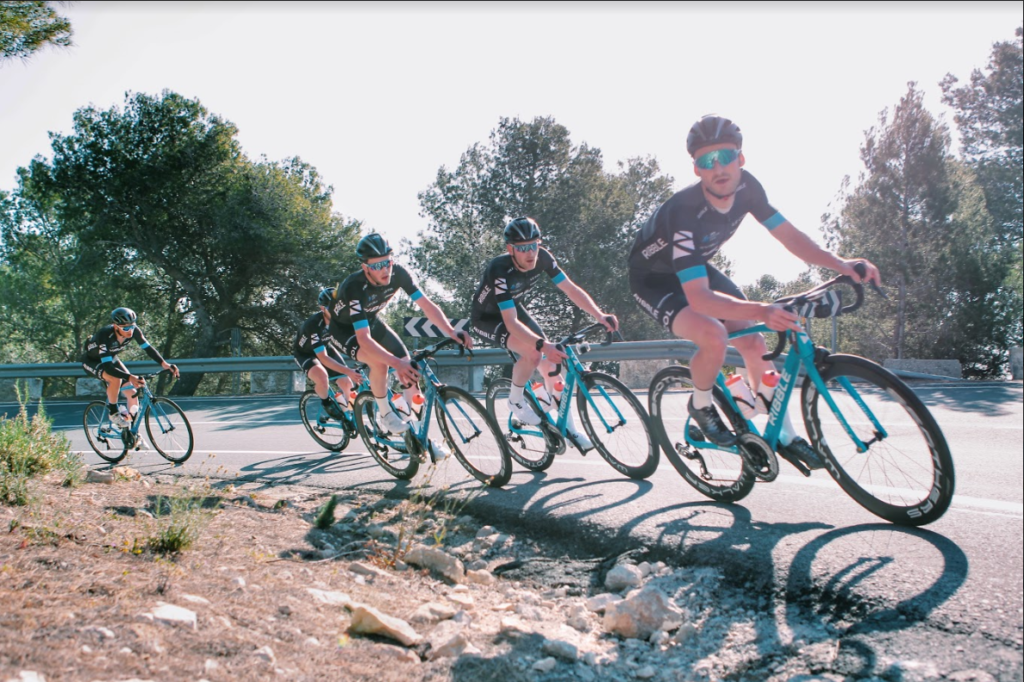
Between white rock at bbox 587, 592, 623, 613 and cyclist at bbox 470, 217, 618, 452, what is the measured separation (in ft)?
7.83

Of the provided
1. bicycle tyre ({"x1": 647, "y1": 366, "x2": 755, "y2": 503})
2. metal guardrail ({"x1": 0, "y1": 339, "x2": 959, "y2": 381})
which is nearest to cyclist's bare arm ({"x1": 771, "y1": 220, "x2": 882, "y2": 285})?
bicycle tyre ({"x1": 647, "y1": 366, "x2": 755, "y2": 503})

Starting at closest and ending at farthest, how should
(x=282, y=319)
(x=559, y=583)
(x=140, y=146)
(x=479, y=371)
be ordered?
(x=559, y=583) < (x=479, y=371) < (x=282, y=319) < (x=140, y=146)

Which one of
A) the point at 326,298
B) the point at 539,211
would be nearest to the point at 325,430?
the point at 326,298

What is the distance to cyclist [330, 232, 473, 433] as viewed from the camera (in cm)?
621

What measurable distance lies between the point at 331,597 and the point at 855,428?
2750 mm

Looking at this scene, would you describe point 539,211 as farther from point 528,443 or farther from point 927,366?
point 528,443

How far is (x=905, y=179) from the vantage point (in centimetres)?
2247

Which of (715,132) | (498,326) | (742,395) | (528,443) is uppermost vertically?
(715,132)

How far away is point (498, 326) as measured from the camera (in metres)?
6.45

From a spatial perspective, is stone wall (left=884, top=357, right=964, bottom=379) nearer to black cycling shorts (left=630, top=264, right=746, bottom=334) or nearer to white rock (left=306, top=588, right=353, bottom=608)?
black cycling shorts (left=630, top=264, right=746, bottom=334)

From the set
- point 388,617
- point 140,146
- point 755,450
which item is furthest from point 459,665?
point 140,146

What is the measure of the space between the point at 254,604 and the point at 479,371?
12420mm

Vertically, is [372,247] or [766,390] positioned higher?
[372,247]

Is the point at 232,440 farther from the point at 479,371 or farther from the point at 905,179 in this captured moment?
the point at 905,179
